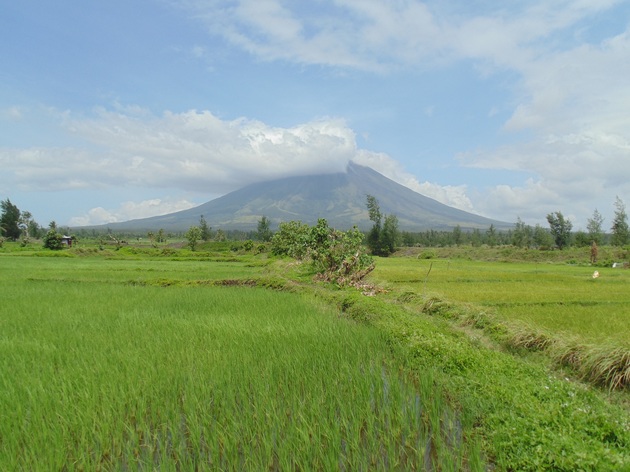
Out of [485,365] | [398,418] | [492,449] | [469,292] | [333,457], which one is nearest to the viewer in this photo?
[333,457]

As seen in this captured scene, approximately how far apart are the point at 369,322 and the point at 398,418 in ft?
13.7

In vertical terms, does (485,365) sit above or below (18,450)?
above

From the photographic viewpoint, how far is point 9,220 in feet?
196

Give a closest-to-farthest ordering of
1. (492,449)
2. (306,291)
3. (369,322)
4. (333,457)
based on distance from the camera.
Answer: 1. (333,457)
2. (492,449)
3. (369,322)
4. (306,291)

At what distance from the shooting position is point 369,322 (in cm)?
768

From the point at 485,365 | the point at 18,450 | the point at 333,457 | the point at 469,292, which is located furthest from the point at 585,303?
the point at 18,450

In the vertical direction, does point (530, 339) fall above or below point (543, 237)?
below

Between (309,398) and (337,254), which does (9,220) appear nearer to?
(337,254)

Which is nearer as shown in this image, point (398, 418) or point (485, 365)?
point (398, 418)

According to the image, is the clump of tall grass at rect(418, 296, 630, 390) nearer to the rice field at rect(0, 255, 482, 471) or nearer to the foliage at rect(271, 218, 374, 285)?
the rice field at rect(0, 255, 482, 471)

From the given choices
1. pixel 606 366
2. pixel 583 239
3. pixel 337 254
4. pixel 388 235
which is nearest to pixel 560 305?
pixel 606 366

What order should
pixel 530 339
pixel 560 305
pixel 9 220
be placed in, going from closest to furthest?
pixel 530 339 → pixel 560 305 → pixel 9 220

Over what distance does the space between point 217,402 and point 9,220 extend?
73.7 meters

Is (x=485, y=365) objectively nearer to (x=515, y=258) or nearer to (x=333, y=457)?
(x=333, y=457)
